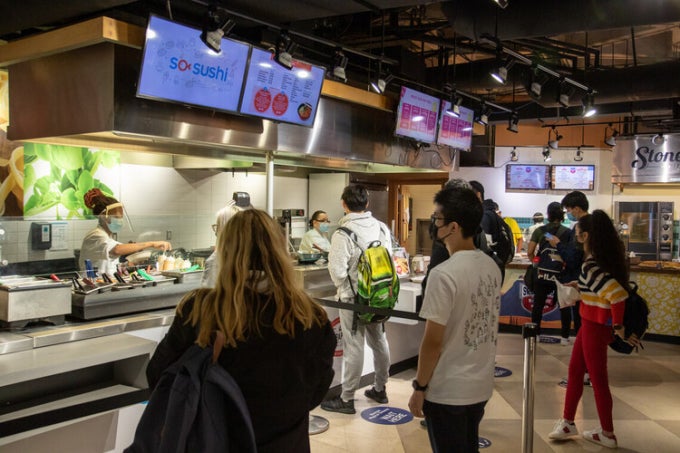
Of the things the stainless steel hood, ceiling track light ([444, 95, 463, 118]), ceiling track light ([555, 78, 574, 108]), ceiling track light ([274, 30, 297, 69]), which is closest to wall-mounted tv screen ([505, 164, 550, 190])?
ceiling track light ([555, 78, 574, 108])

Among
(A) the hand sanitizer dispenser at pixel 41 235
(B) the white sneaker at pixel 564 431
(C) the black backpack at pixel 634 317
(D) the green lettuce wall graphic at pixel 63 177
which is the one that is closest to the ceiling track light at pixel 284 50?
(A) the hand sanitizer dispenser at pixel 41 235

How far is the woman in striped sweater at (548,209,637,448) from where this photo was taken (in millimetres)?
4191

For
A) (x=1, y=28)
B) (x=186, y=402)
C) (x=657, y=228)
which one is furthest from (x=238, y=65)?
(x=657, y=228)

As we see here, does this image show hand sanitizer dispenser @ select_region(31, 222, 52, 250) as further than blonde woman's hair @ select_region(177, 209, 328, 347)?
Yes

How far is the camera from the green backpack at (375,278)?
4.66 meters

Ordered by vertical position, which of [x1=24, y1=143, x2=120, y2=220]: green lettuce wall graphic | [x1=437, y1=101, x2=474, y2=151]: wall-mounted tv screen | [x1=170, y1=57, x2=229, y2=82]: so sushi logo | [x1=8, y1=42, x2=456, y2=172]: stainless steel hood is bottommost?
[x1=24, y1=143, x2=120, y2=220]: green lettuce wall graphic

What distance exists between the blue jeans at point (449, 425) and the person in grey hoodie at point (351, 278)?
90.8 inches

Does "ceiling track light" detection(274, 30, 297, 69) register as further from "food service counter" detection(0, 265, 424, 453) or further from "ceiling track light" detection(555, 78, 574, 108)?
"ceiling track light" detection(555, 78, 574, 108)

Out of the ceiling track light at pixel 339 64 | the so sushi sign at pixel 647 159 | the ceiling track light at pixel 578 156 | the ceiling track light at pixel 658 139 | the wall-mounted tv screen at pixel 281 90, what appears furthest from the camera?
the ceiling track light at pixel 578 156

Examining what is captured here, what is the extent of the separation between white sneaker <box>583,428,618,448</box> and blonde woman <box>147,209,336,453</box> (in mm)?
3212

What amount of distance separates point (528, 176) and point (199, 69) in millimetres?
9319

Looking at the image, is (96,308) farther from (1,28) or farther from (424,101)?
(424,101)

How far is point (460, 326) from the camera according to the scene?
250 cm

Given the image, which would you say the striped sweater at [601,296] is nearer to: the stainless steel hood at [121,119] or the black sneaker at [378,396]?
the black sneaker at [378,396]
